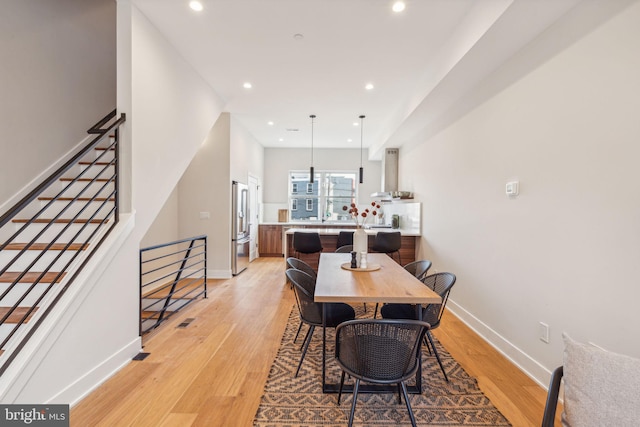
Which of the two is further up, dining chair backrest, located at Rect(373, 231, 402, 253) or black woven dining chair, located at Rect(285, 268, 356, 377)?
dining chair backrest, located at Rect(373, 231, 402, 253)

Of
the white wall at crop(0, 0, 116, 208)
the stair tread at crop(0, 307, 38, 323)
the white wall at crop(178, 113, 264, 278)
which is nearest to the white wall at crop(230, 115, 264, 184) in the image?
the white wall at crop(178, 113, 264, 278)

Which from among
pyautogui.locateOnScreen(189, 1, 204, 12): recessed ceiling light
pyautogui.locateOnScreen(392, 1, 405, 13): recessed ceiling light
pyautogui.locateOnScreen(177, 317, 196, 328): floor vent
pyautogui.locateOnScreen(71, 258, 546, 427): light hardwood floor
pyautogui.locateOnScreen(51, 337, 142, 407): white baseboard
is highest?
pyautogui.locateOnScreen(189, 1, 204, 12): recessed ceiling light

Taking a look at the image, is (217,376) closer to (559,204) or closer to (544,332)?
(544,332)

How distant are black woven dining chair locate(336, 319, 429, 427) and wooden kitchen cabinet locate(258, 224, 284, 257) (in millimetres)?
6100

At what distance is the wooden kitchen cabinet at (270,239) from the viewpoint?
7625mm

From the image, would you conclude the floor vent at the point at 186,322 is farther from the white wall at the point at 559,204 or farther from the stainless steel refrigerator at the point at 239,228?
the white wall at the point at 559,204

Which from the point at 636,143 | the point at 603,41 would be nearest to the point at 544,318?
the point at 636,143

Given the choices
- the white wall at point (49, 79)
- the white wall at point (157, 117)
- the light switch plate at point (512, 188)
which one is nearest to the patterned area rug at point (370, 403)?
the light switch plate at point (512, 188)

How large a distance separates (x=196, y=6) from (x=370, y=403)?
3.41 meters

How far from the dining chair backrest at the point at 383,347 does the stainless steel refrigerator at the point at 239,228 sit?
414cm

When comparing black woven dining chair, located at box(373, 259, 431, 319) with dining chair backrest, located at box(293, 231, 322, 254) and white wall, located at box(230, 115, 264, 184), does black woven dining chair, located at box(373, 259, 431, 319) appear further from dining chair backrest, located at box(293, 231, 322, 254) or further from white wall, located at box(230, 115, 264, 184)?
white wall, located at box(230, 115, 264, 184)

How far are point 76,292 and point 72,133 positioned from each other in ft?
7.69

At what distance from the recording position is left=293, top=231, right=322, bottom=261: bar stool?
186 inches

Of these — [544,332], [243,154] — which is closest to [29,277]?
[544,332]
